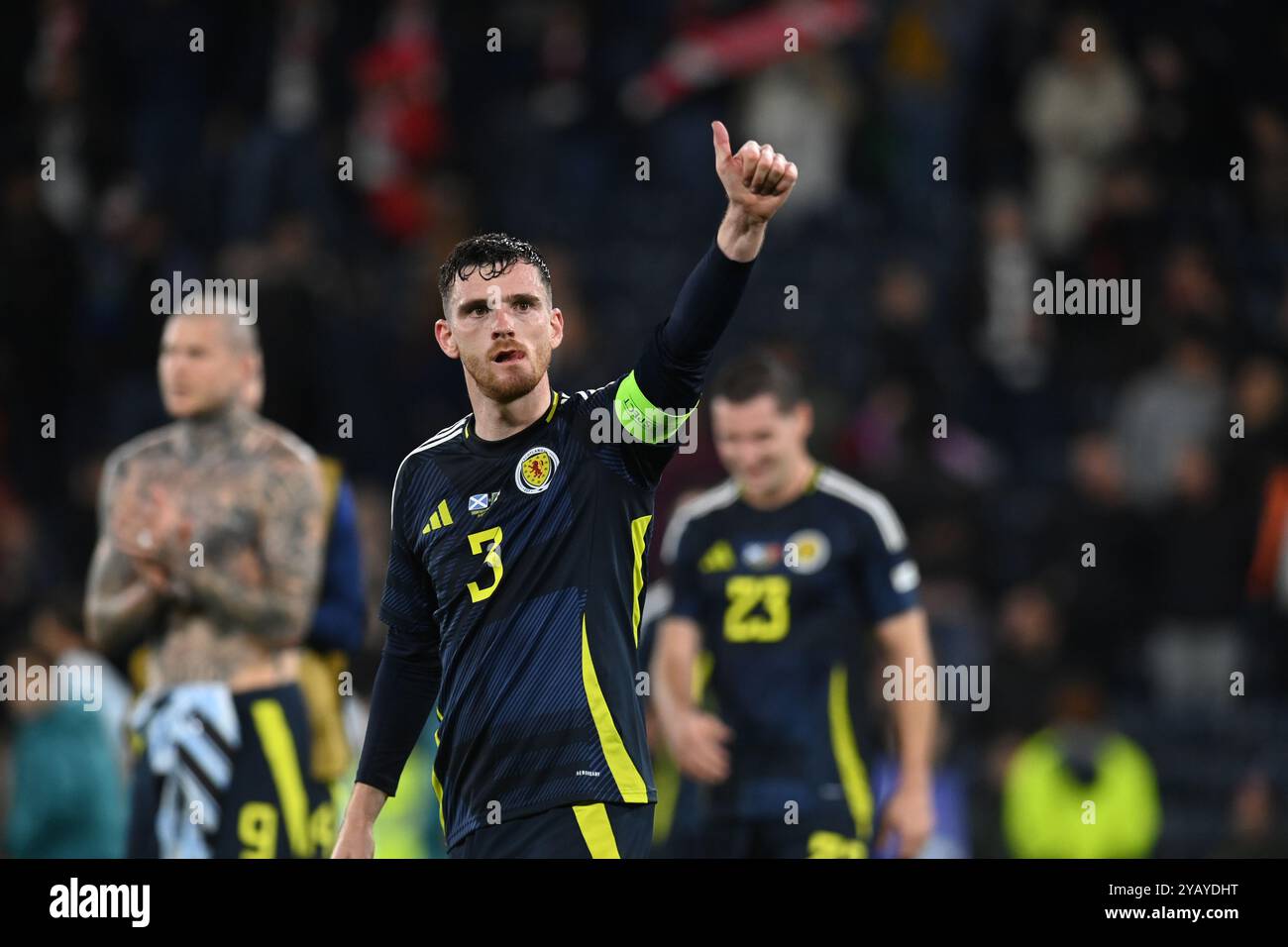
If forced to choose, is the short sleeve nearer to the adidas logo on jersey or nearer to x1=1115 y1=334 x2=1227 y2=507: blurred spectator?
the adidas logo on jersey

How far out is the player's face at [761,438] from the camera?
28.7 feet

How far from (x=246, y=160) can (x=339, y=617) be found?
754cm

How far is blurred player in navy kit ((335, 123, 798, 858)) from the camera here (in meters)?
5.33

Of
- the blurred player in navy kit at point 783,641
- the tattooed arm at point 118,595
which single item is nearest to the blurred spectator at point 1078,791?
the blurred player in navy kit at point 783,641

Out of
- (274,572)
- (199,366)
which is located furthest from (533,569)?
(199,366)

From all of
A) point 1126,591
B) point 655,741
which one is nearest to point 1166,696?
point 1126,591

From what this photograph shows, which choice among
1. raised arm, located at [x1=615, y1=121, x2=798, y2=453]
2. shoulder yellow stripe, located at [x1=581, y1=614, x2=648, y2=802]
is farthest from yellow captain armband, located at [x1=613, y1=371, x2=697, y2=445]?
shoulder yellow stripe, located at [x1=581, y1=614, x2=648, y2=802]

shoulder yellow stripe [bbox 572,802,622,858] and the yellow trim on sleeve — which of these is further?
the yellow trim on sleeve

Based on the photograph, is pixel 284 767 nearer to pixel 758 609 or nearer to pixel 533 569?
pixel 758 609

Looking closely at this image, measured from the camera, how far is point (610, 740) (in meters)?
5.38

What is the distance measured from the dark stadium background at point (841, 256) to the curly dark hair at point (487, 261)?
578 cm

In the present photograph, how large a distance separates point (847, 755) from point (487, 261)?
355 centimetres

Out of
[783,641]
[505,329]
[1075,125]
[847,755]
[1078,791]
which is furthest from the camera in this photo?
[1075,125]

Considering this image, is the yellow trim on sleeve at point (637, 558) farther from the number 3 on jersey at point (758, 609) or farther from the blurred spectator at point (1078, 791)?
the blurred spectator at point (1078, 791)
